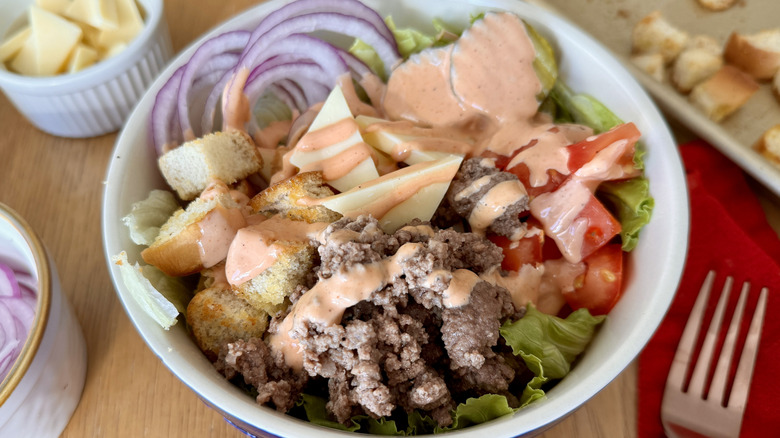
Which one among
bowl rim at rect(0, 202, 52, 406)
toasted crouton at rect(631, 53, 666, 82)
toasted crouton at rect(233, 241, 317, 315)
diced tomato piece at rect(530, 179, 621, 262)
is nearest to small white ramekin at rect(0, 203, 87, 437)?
bowl rim at rect(0, 202, 52, 406)

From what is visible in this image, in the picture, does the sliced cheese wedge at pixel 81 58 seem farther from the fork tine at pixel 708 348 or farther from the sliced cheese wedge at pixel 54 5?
the fork tine at pixel 708 348

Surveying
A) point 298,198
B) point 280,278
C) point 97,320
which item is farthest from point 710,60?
point 97,320

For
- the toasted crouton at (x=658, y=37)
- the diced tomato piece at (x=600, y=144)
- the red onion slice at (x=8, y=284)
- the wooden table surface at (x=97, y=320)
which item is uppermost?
the diced tomato piece at (x=600, y=144)

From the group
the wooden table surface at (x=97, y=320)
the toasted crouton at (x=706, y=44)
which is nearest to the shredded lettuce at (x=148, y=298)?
the wooden table surface at (x=97, y=320)

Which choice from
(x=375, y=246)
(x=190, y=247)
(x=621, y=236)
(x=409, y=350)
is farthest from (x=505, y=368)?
(x=190, y=247)

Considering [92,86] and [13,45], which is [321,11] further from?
[13,45]

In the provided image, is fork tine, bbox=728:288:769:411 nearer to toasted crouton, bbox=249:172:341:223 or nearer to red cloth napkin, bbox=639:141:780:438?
red cloth napkin, bbox=639:141:780:438
